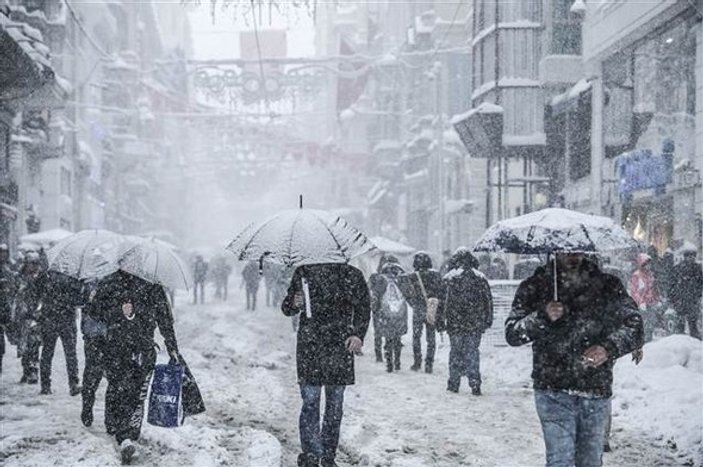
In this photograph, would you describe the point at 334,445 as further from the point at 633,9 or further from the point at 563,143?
the point at 563,143

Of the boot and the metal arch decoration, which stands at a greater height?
the metal arch decoration

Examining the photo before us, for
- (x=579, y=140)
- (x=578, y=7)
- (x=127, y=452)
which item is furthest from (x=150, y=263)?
(x=579, y=140)

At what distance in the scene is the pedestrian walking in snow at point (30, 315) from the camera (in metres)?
9.79

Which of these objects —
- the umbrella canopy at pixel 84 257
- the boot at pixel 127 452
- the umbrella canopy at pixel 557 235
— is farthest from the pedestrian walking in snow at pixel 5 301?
the umbrella canopy at pixel 557 235

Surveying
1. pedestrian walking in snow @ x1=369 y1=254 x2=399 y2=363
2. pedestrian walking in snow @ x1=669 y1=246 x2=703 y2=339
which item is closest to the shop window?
pedestrian walking in snow @ x1=669 y1=246 x2=703 y2=339

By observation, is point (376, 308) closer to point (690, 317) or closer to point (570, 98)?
point (690, 317)

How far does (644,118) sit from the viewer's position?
61.5ft

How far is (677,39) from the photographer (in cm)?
1662

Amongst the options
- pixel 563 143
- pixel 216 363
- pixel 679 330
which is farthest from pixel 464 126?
pixel 216 363

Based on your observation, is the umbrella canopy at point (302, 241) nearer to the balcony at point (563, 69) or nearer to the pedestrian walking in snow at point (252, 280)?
the balcony at point (563, 69)

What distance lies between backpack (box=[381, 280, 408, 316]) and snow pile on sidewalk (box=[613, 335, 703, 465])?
3.20 meters

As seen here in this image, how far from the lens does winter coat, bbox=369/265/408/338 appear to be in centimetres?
1249

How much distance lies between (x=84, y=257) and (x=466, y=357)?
4931 mm

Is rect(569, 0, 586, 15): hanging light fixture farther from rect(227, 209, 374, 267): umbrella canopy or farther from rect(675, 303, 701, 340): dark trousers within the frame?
rect(227, 209, 374, 267): umbrella canopy
